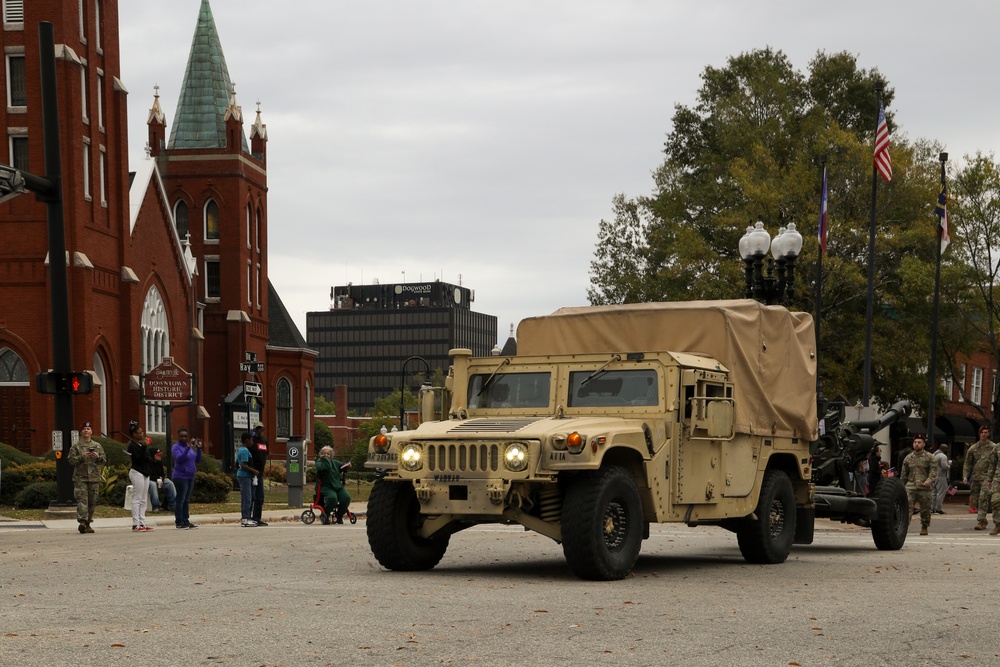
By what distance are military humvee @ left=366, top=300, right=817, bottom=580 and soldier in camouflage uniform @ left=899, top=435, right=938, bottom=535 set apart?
819cm

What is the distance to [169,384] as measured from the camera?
111ft

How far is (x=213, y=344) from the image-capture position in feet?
206

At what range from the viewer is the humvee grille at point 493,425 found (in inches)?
537

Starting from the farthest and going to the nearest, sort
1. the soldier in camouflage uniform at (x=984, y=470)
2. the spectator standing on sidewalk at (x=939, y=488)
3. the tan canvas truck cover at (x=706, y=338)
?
the spectator standing on sidewalk at (x=939, y=488), the soldier in camouflage uniform at (x=984, y=470), the tan canvas truck cover at (x=706, y=338)

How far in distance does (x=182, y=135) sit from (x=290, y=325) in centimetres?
1143

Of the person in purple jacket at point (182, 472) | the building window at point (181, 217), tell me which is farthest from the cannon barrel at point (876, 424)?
the building window at point (181, 217)

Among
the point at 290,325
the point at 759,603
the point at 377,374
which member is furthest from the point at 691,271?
the point at 377,374

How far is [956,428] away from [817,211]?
2722 centimetres

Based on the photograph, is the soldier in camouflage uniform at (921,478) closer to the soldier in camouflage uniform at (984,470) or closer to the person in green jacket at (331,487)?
the soldier in camouflage uniform at (984,470)

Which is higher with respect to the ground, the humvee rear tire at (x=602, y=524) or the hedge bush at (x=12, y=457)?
the humvee rear tire at (x=602, y=524)

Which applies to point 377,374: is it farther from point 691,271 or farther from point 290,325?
point 691,271

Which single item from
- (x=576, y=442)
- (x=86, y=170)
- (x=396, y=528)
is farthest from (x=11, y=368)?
(x=576, y=442)

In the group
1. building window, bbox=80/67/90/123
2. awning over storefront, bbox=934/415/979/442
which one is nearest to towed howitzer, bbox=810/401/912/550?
building window, bbox=80/67/90/123

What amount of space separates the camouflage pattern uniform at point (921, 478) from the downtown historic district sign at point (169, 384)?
56.4ft
